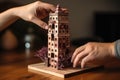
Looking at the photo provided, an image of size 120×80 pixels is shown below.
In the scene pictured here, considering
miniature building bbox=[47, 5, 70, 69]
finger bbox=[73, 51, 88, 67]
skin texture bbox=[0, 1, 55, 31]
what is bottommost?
finger bbox=[73, 51, 88, 67]

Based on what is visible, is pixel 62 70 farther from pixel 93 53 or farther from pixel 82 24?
pixel 82 24

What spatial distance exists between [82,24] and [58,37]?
117 cm

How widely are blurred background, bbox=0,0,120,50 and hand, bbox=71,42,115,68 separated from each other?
97 cm

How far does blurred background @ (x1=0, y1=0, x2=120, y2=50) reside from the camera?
80.8 inches

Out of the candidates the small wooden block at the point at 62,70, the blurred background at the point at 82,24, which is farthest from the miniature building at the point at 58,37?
the blurred background at the point at 82,24

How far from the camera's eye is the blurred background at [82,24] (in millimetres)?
2053

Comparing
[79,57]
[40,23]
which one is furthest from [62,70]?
[40,23]

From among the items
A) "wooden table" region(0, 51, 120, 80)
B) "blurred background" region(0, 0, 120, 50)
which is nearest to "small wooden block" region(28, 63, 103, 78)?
"wooden table" region(0, 51, 120, 80)

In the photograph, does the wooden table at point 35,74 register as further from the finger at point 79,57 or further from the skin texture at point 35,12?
Result: the skin texture at point 35,12

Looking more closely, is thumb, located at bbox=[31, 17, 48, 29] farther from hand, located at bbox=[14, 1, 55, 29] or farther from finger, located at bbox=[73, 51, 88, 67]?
finger, located at bbox=[73, 51, 88, 67]

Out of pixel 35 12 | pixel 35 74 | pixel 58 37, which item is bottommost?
pixel 35 74

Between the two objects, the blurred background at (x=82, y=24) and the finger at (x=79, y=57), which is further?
the blurred background at (x=82, y=24)

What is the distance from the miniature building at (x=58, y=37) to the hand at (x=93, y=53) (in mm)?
68

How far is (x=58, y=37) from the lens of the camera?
3.49 ft
